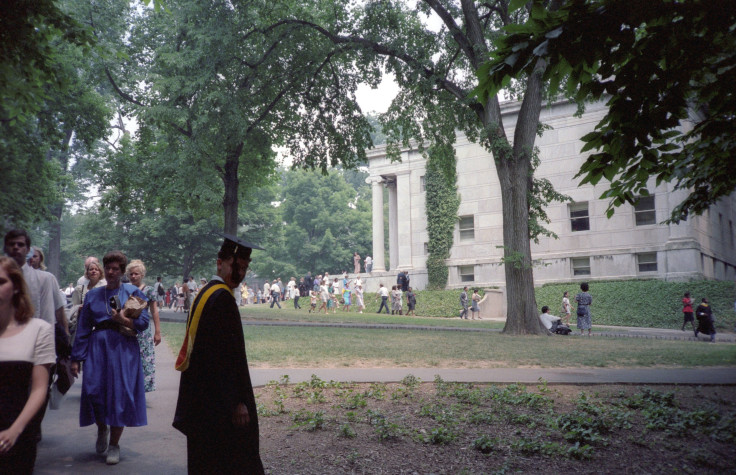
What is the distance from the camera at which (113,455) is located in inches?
212

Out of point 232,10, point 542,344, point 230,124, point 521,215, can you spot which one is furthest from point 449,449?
point 232,10

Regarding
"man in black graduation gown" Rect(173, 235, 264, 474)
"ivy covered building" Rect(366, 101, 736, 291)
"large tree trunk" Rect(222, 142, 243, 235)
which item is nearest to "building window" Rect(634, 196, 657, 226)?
"ivy covered building" Rect(366, 101, 736, 291)

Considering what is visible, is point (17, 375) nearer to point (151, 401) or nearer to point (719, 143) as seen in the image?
point (151, 401)

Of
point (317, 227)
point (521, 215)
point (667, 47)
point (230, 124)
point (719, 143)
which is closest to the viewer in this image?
point (667, 47)

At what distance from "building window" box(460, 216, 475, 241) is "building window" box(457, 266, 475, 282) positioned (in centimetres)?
192

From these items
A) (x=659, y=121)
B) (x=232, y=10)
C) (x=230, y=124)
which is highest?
(x=232, y=10)

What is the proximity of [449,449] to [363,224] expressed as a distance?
2421 inches

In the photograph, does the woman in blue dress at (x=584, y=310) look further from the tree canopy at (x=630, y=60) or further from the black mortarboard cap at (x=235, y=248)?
the black mortarboard cap at (x=235, y=248)

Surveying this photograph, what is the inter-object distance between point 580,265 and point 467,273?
7118 millimetres

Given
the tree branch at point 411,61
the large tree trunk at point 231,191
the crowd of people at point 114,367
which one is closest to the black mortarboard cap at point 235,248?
the crowd of people at point 114,367

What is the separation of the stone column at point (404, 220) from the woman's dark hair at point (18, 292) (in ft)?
124

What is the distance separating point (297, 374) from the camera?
10203mm

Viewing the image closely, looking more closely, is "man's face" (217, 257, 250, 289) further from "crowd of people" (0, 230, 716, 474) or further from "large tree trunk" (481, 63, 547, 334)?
"large tree trunk" (481, 63, 547, 334)

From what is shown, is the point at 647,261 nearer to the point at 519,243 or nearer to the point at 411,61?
the point at 519,243
